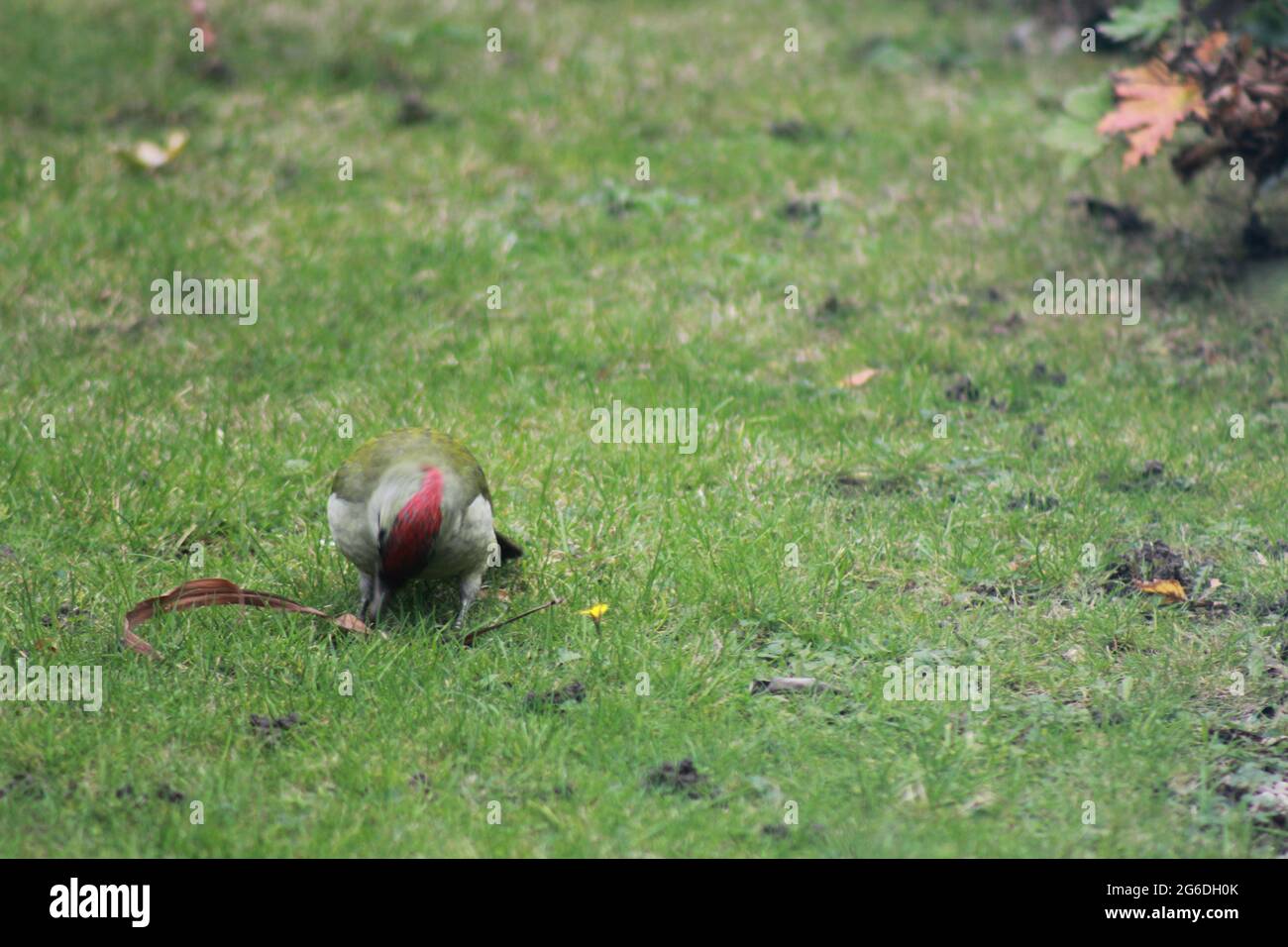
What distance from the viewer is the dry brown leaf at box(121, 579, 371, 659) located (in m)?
5.12

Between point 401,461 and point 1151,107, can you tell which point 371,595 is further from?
point 1151,107

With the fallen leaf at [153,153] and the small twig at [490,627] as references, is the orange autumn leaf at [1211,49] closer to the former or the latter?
the small twig at [490,627]

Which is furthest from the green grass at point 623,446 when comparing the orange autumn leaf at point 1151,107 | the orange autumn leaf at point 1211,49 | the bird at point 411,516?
the orange autumn leaf at point 1211,49

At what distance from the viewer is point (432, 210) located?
9281mm

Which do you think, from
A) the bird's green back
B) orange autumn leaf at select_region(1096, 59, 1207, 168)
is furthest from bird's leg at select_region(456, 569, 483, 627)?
orange autumn leaf at select_region(1096, 59, 1207, 168)

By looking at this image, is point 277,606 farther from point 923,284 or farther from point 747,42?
point 747,42

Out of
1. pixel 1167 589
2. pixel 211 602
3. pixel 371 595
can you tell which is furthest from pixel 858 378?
pixel 211 602

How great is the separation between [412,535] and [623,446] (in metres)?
2.02

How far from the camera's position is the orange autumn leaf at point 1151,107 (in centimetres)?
789

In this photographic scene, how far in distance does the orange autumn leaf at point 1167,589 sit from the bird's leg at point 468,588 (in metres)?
2.55

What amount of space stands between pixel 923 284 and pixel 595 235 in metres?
2.08

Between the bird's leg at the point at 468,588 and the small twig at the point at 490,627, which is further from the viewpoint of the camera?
the bird's leg at the point at 468,588

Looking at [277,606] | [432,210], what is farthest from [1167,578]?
[432,210]

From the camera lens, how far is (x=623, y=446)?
6727 millimetres
